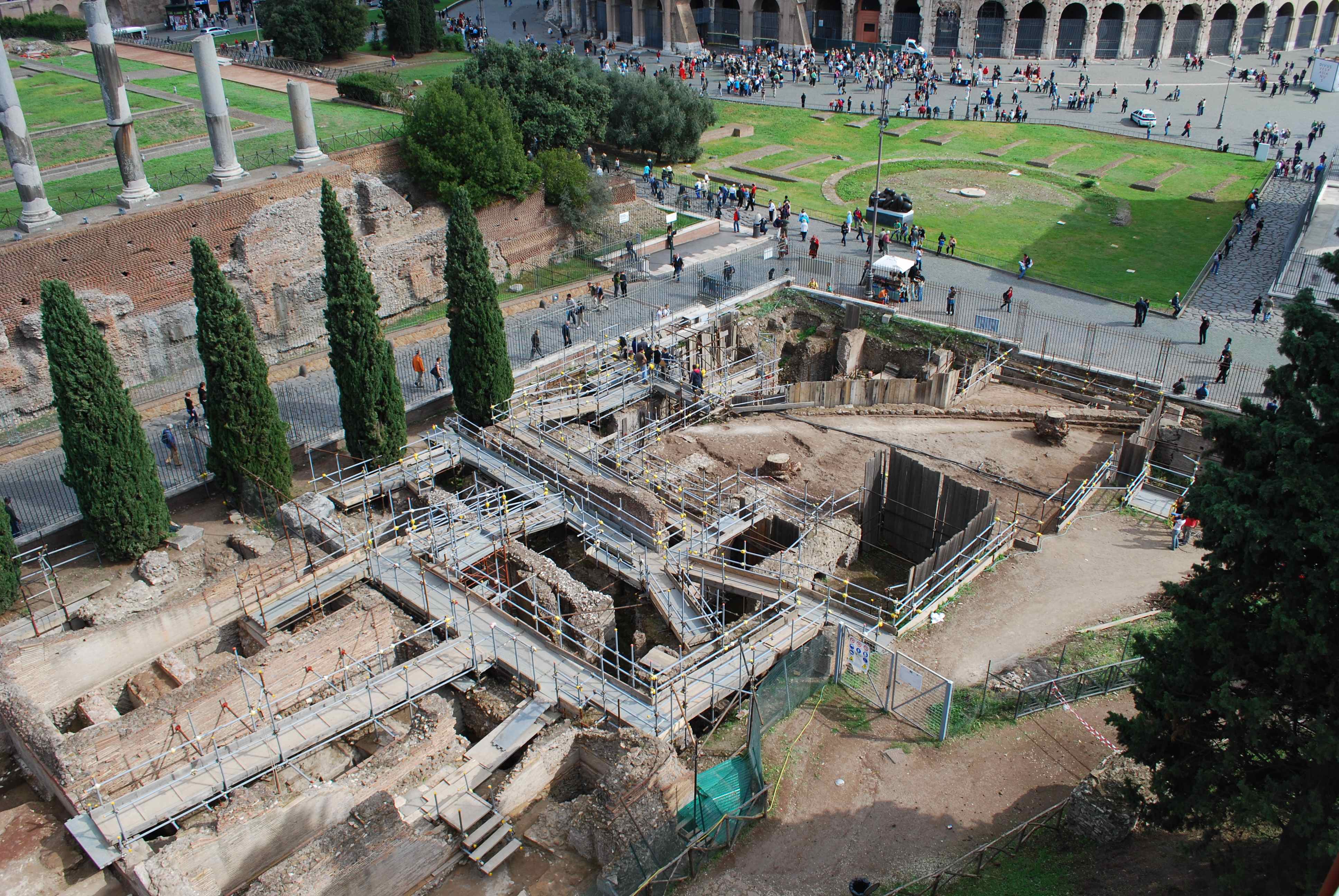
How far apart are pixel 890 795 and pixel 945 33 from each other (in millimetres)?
72700

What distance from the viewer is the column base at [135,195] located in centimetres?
3350

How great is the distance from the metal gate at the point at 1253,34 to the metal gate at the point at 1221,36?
1.06 metres

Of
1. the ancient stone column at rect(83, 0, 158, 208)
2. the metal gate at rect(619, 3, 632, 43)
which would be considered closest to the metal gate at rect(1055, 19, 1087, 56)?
the metal gate at rect(619, 3, 632, 43)

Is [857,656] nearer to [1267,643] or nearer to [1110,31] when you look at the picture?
[1267,643]

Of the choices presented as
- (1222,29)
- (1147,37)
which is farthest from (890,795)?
(1222,29)

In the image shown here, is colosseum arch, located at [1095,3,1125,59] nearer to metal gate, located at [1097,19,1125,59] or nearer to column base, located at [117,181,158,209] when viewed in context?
metal gate, located at [1097,19,1125,59]

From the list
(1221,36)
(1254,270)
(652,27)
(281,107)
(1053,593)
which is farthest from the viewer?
(652,27)

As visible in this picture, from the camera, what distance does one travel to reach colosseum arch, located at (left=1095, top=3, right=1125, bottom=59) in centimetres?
7656

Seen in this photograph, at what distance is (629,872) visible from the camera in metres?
15.7

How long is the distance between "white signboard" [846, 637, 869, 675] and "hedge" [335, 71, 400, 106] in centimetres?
3536

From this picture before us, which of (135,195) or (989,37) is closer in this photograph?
(135,195)

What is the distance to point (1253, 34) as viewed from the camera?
7900 cm

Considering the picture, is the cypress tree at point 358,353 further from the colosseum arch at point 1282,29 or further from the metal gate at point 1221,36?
the colosseum arch at point 1282,29

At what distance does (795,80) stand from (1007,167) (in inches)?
862
